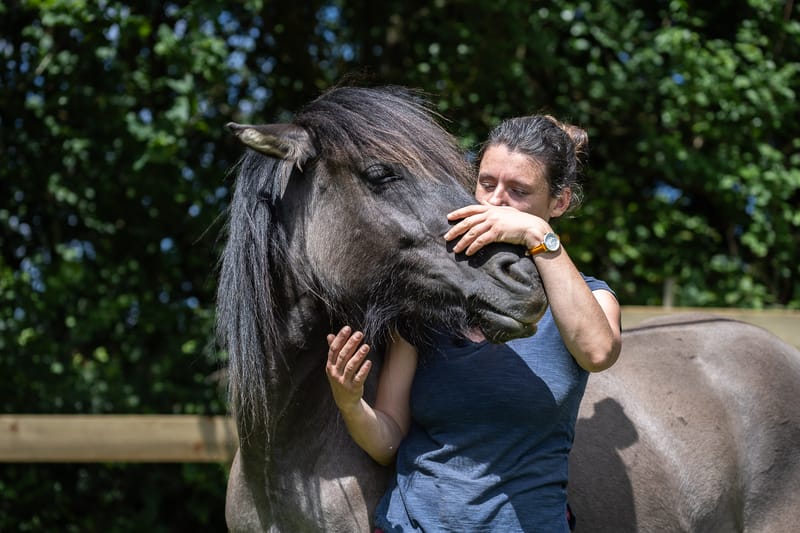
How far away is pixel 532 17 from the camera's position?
563 cm

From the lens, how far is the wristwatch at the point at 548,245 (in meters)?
1.73

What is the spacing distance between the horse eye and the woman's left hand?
199mm

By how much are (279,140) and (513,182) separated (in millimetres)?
575

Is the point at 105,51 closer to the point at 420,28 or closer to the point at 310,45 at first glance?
the point at 310,45

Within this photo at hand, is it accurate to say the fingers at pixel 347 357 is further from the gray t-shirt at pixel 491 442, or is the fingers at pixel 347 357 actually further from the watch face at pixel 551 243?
the watch face at pixel 551 243

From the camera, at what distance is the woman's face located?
1.93 meters

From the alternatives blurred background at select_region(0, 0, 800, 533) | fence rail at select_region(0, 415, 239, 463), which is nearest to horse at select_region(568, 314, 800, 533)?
fence rail at select_region(0, 415, 239, 463)

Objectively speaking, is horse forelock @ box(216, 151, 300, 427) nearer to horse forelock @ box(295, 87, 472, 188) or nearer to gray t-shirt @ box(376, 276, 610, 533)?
horse forelock @ box(295, 87, 472, 188)

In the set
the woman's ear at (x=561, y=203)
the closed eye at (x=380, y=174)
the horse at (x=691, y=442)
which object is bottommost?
the horse at (x=691, y=442)

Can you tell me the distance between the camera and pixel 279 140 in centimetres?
195

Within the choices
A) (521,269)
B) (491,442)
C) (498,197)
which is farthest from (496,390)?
(498,197)

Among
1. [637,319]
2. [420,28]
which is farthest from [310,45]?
[637,319]

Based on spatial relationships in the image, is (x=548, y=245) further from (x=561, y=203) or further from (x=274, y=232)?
(x=274, y=232)

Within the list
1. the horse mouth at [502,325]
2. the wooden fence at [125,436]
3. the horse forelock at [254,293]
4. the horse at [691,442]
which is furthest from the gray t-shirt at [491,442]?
the wooden fence at [125,436]
